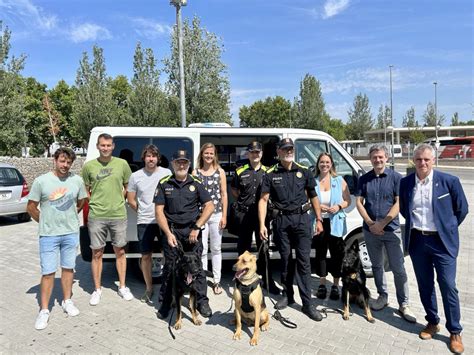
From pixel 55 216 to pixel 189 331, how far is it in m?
1.92

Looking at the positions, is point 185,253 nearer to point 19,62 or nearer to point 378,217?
point 378,217

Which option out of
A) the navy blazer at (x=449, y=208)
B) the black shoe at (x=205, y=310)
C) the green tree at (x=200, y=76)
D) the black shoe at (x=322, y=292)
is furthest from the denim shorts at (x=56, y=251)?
the green tree at (x=200, y=76)

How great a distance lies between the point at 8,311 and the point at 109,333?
1.57 meters

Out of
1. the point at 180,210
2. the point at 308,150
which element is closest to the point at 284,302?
the point at 180,210

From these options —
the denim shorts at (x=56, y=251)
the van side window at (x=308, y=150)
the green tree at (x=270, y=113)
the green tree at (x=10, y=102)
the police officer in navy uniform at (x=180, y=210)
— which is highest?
the green tree at (x=270, y=113)

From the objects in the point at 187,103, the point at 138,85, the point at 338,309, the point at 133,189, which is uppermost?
the point at 138,85

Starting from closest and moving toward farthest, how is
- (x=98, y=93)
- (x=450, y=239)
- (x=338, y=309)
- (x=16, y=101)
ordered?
(x=450, y=239)
(x=338, y=309)
(x=16, y=101)
(x=98, y=93)

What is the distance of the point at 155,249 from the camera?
4.89 metres

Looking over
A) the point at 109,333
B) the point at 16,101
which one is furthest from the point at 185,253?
the point at 16,101

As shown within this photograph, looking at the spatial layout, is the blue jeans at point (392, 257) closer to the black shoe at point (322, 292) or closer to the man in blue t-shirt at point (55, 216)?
the black shoe at point (322, 292)

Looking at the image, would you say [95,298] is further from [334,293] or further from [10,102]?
Result: [10,102]

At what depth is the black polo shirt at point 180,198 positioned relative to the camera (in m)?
3.97

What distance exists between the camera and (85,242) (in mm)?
4805

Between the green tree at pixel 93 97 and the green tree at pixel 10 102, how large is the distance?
15.4ft
